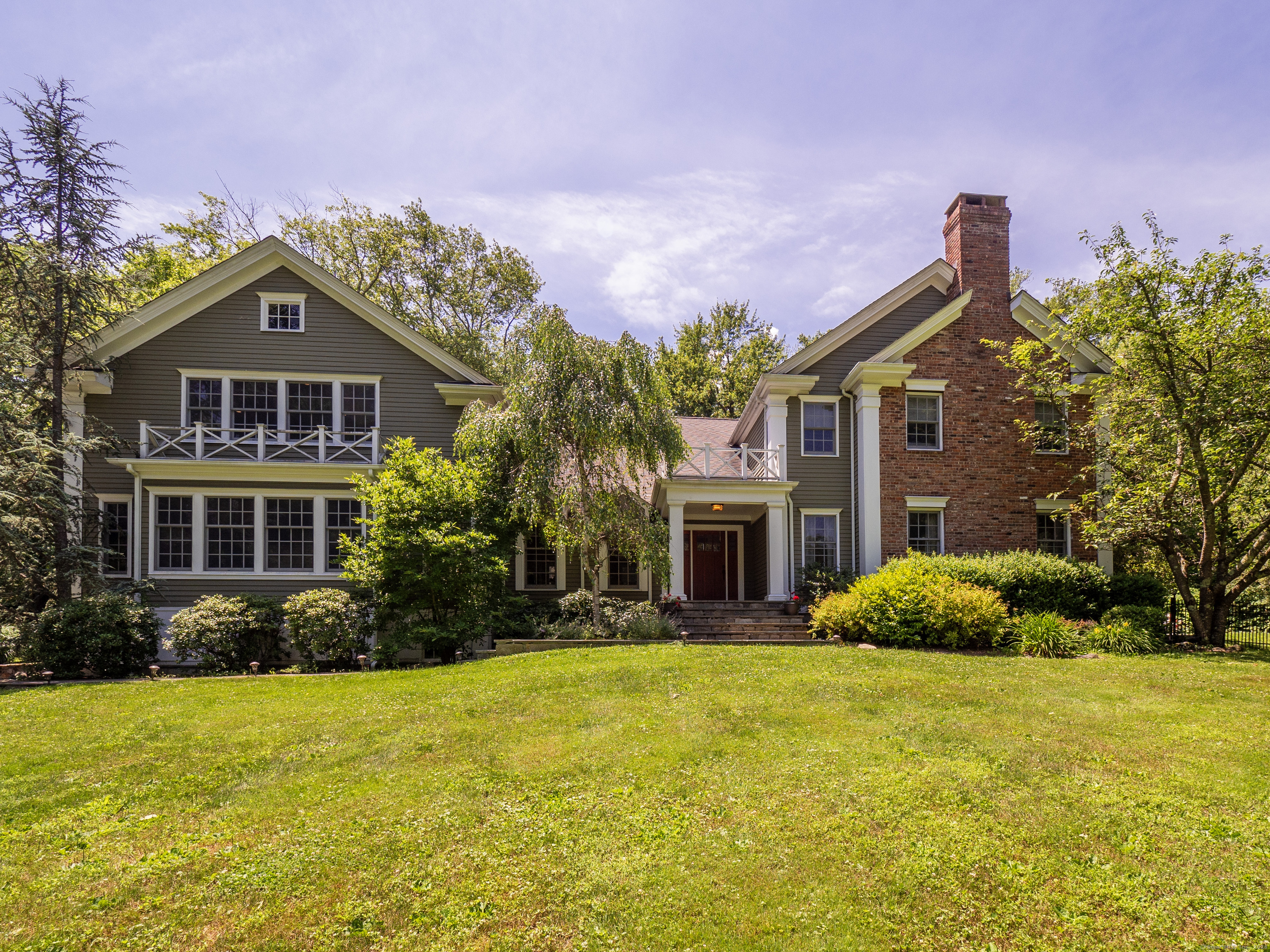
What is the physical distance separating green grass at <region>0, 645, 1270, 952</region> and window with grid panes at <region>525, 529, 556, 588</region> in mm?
9238

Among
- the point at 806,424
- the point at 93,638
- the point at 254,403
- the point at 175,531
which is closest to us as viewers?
the point at 93,638

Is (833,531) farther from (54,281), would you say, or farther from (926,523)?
(54,281)

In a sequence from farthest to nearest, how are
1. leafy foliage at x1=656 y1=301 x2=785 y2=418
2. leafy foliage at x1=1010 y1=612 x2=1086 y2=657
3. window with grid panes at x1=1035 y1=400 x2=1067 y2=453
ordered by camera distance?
leafy foliage at x1=656 y1=301 x2=785 y2=418
window with grid panes at x1=1035 y1=400 x2=1067 y2=453
leafy foliage at x1=1010 y1=612 x2=1086 y2=657

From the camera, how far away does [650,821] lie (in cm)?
580

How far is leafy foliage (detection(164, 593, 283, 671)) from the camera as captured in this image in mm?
13734

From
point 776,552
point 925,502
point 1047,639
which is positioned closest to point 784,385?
point 776,552

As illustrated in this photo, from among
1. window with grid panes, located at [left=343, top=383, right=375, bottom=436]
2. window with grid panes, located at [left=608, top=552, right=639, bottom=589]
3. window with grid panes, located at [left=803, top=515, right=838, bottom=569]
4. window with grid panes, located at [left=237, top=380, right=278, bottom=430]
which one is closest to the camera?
window with grid panes, located at [left=237, top=380, right=278, bottom=430]

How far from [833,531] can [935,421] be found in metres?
3.49

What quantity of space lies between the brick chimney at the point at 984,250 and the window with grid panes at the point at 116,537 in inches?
765

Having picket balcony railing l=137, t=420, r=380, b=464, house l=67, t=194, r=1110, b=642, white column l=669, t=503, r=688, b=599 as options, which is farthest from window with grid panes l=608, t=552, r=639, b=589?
picket balcony railing l=137, t=420, r=380, b=464

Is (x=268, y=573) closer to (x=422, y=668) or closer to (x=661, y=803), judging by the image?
(x=422, y=668)

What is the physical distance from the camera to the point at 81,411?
16578 millimetres

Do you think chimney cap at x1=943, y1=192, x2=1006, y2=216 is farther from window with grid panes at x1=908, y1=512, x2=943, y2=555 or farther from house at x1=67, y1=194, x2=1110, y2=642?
A: window with grid panes at x1=908, y1=512, x2=943, y2=555

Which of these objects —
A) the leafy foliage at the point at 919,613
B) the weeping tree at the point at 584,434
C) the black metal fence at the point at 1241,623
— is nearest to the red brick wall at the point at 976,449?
the black metal fence at the point at 1241,623
